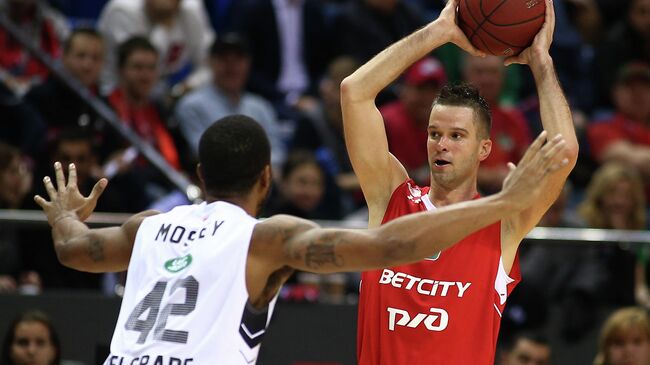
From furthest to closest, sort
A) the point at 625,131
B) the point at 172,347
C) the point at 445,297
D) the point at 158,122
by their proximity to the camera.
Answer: the point at 625,131 → the point at 158,122 → the point at 445,297 → the point at 172,347

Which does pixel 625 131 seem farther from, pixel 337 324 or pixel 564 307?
pixel 337 324

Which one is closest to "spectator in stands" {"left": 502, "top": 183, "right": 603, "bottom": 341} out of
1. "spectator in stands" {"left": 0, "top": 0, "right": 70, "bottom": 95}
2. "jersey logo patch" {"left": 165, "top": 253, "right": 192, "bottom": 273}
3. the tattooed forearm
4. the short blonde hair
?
the short blonde hair

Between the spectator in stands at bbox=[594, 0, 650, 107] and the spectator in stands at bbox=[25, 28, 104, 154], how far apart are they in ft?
16.9

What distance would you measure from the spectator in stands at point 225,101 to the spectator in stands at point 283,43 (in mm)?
767

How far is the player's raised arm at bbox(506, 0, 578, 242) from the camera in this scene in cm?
549

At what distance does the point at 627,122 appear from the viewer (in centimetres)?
1119

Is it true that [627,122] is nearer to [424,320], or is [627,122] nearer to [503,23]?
→ [503,23]

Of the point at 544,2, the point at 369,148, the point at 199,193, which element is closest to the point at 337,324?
the point at 199,193

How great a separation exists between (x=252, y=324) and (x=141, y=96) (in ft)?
18.8

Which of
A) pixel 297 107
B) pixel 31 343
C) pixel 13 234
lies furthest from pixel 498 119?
pixel 31 343

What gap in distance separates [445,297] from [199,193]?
12.2 ft

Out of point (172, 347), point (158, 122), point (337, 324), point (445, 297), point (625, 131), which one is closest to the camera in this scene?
point (172, 347)

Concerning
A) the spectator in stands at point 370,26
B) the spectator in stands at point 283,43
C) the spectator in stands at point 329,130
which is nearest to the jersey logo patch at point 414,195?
the spectator in stands at point 329,130

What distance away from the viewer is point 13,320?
26.2 ft
